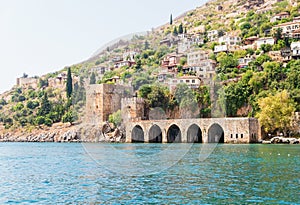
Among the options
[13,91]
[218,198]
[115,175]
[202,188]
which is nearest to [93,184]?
A: [115,175]

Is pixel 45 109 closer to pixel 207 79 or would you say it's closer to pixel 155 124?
pixel 207 79

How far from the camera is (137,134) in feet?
173

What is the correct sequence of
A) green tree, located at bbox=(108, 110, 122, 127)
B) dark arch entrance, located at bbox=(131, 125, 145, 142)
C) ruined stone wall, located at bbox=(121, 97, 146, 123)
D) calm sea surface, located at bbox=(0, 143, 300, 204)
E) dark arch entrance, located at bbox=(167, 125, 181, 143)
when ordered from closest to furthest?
calm sea surface, located at bbox=(0, 143, 300, 204) < dark arch entrance, located at bbox=(167, 125, 181, 143) < dark arch entrance, located at bbox=(131, 125, 145, 142) < ruined stone wall, located at bbox=(121, 97, 146, 123) < green tree, located at bbox=(108, 110, 122, 127)

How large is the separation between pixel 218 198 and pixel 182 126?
3365cm

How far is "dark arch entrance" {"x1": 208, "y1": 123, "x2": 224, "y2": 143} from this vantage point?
44.8 meters

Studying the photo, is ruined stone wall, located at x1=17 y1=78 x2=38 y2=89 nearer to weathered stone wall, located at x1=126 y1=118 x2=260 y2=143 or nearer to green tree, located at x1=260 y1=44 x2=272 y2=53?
green tree, located at x1=260 y1=44 x2=272 y2=53

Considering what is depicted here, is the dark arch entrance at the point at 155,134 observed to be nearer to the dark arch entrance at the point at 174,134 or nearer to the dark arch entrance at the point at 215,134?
the dark arch entrance at the point at 174,134

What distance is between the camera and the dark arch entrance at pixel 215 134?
44.8 m

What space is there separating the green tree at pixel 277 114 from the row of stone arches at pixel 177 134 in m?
5.47

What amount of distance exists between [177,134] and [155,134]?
9.65 ft

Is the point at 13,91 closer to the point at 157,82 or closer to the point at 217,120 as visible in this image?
the point at 157,82

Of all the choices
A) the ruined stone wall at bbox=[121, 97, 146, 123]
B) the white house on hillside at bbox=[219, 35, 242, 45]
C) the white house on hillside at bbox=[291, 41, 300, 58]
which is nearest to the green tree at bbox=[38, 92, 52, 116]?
the ruined stone wall at bbox=[121, 97, 146, 123]

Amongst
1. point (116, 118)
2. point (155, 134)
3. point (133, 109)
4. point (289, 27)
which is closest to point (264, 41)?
point (289, 27)

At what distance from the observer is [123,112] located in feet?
179
